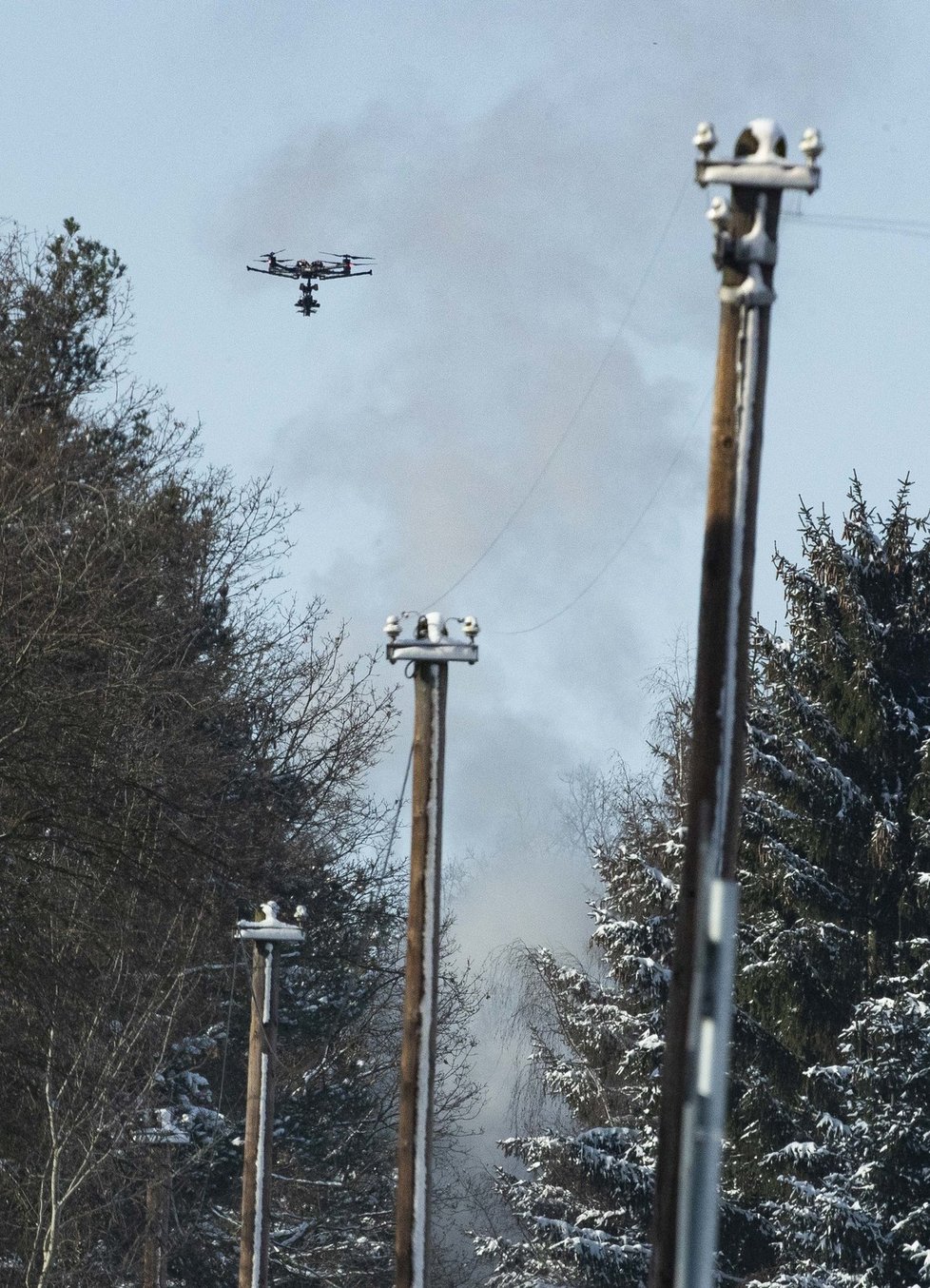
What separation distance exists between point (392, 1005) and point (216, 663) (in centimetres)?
671

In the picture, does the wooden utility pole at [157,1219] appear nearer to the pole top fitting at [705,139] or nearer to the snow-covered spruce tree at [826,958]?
the snow-covered spruce tree at [826,958]

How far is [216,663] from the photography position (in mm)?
27297

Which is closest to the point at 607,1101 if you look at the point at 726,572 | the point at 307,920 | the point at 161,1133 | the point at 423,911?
the point at 307,920

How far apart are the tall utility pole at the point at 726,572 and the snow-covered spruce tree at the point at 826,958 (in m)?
13.7

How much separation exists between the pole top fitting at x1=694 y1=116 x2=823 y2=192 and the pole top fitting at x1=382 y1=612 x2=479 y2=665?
4.85 metres

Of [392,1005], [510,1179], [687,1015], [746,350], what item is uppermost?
[746,350]

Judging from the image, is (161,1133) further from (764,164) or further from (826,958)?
(764,164)

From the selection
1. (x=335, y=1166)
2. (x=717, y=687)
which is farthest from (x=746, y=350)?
(x=335, y=1166)

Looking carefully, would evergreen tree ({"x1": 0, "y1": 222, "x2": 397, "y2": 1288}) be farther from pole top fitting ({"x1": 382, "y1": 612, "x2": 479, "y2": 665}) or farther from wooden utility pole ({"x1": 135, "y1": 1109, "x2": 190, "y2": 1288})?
pole top fitting ({"x1": 382, "y1": 612, "x2": 479, "y2": 665})

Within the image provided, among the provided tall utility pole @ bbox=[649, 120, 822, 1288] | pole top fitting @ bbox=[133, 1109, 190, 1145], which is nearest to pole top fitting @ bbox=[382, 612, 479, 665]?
tall utility pole @ bbox=[649, 120, 822, 1288]

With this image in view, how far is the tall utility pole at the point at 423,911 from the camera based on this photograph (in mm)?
11562

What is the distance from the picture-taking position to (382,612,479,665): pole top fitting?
11.7m

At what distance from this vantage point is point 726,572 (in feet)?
24.1

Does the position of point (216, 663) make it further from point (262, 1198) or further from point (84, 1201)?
point (262, 1198)
